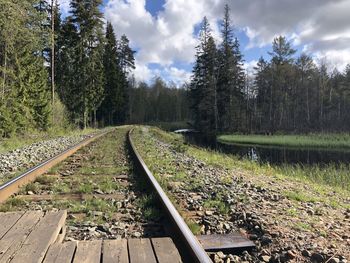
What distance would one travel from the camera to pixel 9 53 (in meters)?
22.2

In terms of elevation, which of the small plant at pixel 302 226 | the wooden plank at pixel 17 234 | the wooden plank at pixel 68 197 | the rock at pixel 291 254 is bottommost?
the small plant at pixel 302 226

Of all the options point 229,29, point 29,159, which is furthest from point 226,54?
point 29,159

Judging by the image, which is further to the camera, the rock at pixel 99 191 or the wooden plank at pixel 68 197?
the rock at pixel 99 191

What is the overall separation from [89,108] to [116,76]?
54.4ft

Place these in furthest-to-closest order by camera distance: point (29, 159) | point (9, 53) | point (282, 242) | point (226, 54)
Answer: point (226, 54)
point (9, 53)
point (29, 159)
point (282, 242)

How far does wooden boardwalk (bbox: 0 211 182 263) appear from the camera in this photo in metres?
3.12

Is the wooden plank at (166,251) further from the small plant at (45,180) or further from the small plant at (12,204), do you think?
the small plant at (45,180)

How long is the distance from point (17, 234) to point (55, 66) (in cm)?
4134

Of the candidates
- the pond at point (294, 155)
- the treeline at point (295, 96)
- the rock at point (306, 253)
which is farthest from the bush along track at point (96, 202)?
the treeline at point (295, 96)

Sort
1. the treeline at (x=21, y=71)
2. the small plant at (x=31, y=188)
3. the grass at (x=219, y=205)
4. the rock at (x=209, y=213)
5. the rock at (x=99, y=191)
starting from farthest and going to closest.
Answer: the treeline at (x=21, y=71)
the small plant at (x=31, y=188)
the rock at (x=99, y=191)
the grass at (x=219, y=205)
the rock at (x=209, y=213)

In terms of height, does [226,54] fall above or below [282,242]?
above

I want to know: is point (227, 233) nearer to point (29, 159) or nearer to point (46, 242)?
point (46, 242)

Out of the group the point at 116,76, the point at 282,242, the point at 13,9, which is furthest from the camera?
the point at 116,76

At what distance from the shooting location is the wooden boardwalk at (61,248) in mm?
3123
